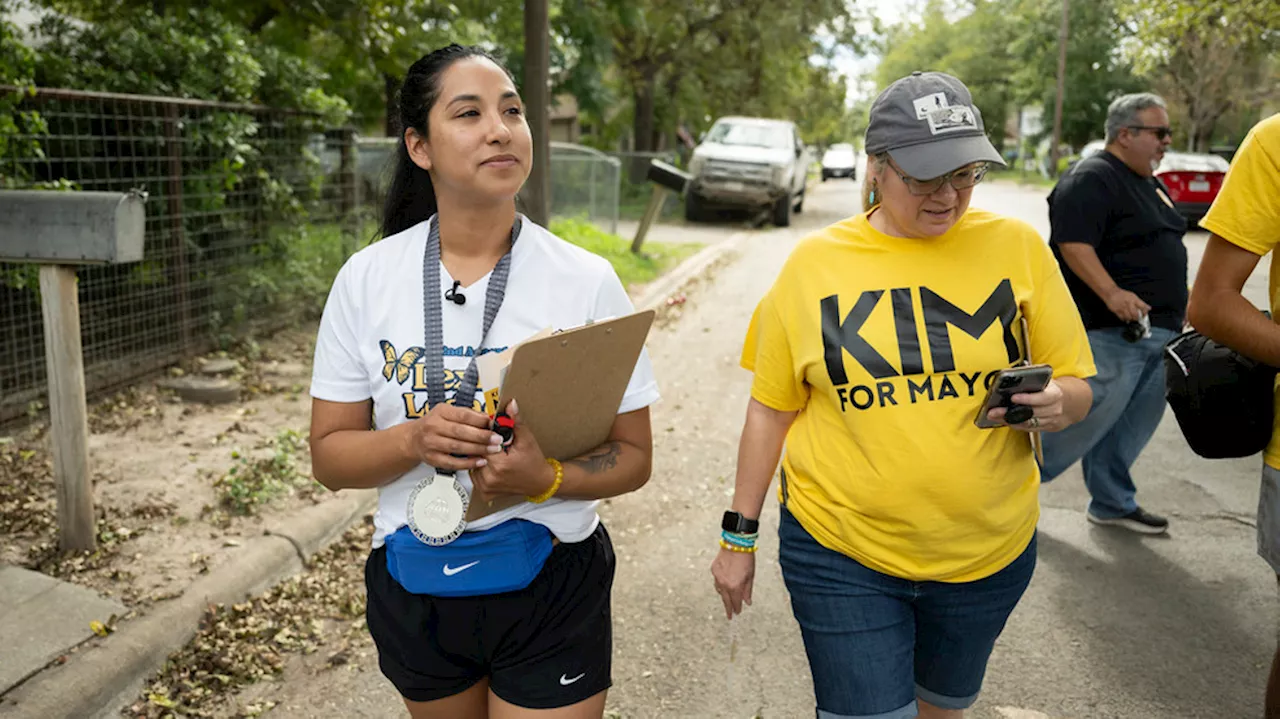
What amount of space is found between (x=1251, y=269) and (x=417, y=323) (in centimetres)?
200

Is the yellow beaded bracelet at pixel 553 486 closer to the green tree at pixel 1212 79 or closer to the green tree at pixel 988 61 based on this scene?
the green tree at pixel 1212 79

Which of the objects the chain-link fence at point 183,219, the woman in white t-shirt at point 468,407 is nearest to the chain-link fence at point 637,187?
the chain-link fence at point 183,219

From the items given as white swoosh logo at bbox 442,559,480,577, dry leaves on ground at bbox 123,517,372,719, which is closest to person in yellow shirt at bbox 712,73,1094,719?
white swoosh logo at bbox 442,559,480,577

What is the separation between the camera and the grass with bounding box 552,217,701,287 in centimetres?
1363

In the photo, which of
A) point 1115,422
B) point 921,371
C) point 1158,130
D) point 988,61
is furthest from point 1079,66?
point 921,371

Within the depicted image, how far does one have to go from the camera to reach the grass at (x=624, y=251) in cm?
1363

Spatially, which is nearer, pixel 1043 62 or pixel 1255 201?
pixel 1255 201

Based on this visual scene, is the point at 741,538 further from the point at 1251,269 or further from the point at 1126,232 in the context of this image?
the point at 1126,232

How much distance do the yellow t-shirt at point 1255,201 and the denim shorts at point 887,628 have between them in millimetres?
867

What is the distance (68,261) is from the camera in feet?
14.0

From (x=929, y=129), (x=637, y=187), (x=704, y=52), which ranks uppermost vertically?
(x=704, y=52)

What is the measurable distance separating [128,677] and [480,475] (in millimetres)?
2391

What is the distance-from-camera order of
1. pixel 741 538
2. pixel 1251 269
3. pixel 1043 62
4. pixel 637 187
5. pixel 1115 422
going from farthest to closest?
1. pixel 1043 62
2. pixel 637 187
3. pixel 1115 422
4. pixel 1251 269
5. pixel 741 538

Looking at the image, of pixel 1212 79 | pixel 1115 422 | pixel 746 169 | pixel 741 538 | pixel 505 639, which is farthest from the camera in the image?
pixel 1212 79
